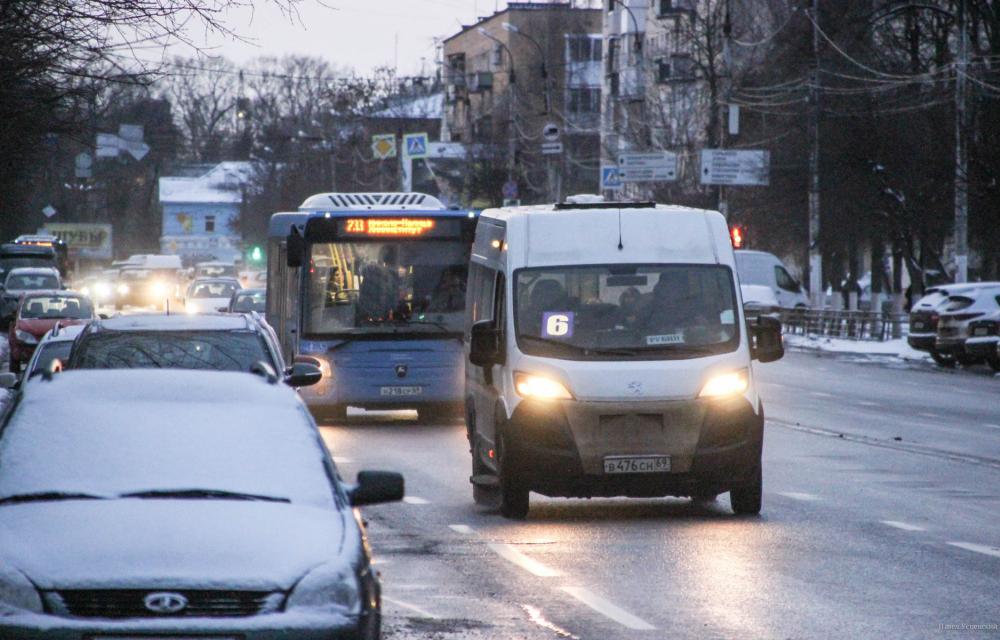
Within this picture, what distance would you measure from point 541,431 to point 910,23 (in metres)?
46.1

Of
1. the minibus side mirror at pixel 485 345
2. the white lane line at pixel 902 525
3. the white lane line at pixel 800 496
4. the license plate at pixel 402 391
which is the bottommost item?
the license plate at pixel 402 391

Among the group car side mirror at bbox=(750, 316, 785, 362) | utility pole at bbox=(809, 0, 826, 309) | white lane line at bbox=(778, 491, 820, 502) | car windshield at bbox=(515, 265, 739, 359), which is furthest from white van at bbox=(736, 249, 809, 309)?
car windshield at bbox=(515, 265, 739, 359)

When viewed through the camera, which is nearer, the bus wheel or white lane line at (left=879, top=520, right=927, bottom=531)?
white lane line at (left=879, top=520, right=927, bottom=531)

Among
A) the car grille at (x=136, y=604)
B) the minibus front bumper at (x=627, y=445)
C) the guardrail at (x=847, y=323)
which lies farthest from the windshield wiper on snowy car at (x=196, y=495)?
the guardrail at (x=847, y=323)

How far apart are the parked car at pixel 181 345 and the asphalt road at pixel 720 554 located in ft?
4.44

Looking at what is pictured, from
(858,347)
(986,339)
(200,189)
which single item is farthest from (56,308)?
(200,189)

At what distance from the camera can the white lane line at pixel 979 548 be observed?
40.2 ft

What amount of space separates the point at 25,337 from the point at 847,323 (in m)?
24.8

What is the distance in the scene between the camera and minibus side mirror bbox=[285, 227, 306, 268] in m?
24.1

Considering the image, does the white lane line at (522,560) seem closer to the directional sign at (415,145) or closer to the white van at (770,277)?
the white van at (770,277)

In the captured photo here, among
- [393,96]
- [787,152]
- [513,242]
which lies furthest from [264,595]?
[393,96]

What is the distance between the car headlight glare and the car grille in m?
34.7

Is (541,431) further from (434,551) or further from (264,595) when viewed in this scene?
(264,595)

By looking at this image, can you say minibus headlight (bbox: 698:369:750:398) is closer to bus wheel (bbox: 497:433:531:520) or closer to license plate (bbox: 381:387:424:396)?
bus wheel (bbox: 497:433:531:520)
